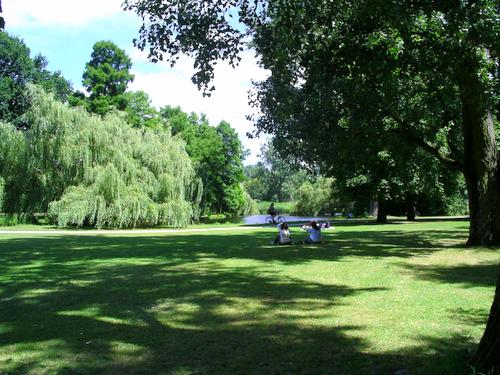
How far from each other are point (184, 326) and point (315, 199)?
174 feet

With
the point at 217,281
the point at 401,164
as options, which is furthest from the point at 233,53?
the point at 401,164

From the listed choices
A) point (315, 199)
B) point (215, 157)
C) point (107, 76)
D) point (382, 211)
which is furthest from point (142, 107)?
point (382, 211)

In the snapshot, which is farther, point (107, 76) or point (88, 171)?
point (107, 76)

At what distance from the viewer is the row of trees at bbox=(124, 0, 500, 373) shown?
9359 mm

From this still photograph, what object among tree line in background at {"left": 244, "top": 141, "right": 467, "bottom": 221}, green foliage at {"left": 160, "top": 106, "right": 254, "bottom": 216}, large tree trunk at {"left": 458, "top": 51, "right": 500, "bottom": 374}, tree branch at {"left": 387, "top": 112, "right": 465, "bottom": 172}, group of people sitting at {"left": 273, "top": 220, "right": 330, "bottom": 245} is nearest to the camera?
large tree trunk at {"left": 458, "top": 51, "right": 500, "bottom": 374}

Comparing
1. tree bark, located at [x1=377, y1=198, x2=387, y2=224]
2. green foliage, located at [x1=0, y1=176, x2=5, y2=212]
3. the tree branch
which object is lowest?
tree bark, located at [x1=377, y1=198, x2=387, y2=224]

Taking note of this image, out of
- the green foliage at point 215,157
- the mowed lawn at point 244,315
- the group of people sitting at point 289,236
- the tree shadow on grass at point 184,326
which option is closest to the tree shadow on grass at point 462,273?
the mowed lawn at point 244,315

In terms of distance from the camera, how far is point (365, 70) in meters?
12.8

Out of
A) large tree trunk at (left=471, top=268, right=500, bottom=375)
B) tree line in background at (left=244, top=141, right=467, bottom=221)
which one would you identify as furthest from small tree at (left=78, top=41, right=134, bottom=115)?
large tree trunk at (left=471, top=268, right=500, bottom=375)

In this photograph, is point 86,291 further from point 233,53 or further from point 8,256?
point 8,256

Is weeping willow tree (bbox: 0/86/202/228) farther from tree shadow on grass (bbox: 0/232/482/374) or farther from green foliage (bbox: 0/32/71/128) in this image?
green foliage (bbox: 0/32/71/128)

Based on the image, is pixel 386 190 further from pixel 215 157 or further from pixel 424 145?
pixel 215 157

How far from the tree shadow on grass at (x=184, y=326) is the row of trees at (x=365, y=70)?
4.03 metres

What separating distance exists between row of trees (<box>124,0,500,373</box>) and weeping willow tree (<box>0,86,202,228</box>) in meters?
13.6
